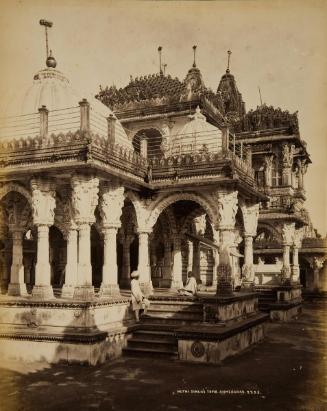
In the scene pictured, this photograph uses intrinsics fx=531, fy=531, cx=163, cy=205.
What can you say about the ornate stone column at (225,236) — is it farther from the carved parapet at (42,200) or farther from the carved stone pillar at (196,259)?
the carved stone pillar at (196,259)

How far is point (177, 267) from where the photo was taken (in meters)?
21.3

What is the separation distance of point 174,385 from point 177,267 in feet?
31.9

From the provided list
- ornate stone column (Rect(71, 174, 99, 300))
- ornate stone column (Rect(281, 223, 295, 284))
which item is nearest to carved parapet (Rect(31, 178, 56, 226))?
ornate stone column (Rect(71, 174, 99, 300))

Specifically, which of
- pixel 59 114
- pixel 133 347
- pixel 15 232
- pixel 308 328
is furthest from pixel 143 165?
pixel 308 328

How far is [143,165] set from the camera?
18.0 m

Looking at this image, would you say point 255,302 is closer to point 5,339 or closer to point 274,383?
point 274,383

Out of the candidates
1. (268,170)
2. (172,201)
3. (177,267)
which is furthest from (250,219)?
(268,170)

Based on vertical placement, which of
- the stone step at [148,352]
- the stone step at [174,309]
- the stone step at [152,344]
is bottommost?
the stone step at [148,352]

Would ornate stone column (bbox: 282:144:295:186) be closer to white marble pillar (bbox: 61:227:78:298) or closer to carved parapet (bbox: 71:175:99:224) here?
white marble pillar (bbox: 61:227:78:298)

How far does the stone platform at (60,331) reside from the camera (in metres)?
13.7

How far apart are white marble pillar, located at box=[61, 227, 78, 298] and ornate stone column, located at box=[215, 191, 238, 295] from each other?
4441mm

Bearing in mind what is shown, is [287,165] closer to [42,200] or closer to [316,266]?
[316,266]

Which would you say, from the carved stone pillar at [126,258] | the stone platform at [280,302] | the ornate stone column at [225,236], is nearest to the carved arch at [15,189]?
the ornate stone column at [225,236]

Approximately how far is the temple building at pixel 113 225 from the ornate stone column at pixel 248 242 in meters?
0.04
